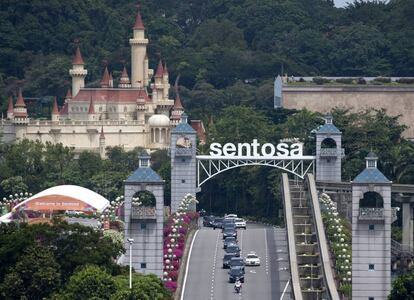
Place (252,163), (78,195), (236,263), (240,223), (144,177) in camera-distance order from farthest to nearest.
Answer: (252,163)
(78,195)
(240,223)
(236,263)
(144,177)

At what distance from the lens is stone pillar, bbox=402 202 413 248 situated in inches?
6152

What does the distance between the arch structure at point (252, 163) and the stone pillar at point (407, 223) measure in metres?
30.1

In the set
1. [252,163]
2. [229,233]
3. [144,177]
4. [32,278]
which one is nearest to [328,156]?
[252,163]

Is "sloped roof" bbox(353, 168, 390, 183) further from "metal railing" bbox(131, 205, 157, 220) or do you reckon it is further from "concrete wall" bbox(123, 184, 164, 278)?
"metal railing" bbox(131, 205, 157, 220)

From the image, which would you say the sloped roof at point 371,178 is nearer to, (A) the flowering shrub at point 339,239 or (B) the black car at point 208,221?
(A) the flowering shrub at point 339,239

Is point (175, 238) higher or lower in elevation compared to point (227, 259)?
higher

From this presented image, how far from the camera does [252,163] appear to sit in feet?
632

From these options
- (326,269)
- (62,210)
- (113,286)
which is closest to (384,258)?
(326,269)

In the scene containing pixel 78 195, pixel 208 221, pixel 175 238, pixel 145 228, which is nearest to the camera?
pixel 145 228

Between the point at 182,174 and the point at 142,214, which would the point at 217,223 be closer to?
the point at 182,174

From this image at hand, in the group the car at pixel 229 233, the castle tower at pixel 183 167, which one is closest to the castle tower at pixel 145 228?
the car at pixel 229 233

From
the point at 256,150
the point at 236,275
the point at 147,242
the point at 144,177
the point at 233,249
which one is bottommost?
the point at 236,275

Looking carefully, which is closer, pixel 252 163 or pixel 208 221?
pixel 208 221

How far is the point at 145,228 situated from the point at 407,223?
1830 centimetres
